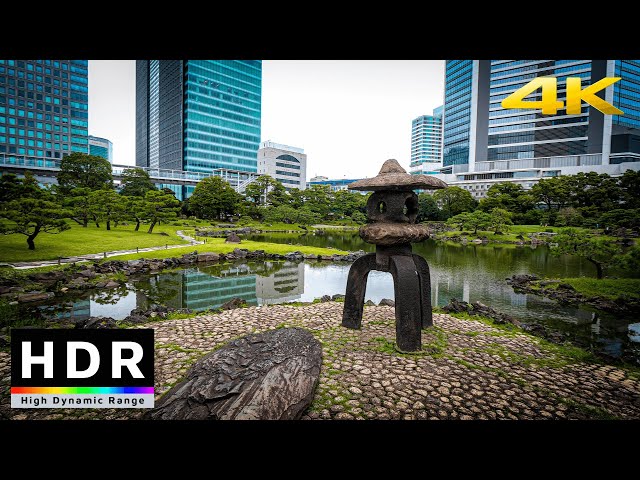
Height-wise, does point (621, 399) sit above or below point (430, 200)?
below

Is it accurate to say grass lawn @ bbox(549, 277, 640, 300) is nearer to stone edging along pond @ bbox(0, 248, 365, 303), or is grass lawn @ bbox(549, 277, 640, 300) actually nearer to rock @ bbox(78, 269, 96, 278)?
stone edging along pond @ bbox(0, 248, 365, 303)

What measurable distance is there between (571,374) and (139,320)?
8.15m

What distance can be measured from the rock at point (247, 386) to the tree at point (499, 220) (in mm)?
29465

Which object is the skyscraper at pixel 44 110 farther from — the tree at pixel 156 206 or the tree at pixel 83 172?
the tree at pixel 156 206

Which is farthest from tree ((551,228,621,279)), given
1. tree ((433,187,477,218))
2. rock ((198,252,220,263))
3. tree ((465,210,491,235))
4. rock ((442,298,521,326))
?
tree ((433,187,477,218))

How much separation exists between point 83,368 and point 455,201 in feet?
142

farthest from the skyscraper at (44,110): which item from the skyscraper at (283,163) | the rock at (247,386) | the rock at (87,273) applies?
the rock at (247,386)

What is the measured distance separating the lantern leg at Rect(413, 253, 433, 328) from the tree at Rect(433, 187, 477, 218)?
3687cm

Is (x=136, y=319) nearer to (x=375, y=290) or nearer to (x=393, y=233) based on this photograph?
(x=393, y=233)

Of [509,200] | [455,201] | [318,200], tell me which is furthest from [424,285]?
[455,201]

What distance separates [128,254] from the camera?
15805 mm

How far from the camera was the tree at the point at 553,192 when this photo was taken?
30906 millimetres
